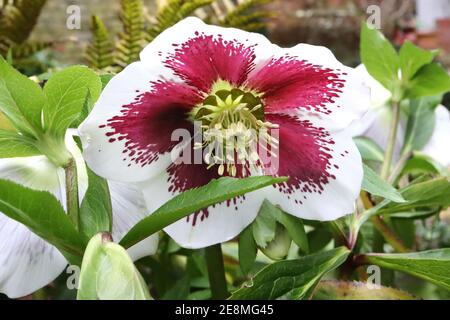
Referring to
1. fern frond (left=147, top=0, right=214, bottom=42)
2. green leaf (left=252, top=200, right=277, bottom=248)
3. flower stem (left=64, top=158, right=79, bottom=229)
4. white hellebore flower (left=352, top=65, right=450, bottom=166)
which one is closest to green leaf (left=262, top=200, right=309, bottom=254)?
green leaf (left=252, top=200, right=277, bottom=248)

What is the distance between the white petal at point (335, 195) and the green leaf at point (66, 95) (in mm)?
114

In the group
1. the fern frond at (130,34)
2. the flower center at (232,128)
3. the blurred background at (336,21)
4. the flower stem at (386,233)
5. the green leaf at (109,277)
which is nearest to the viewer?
the green leaf at (109,277)

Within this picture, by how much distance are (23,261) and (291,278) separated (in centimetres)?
15

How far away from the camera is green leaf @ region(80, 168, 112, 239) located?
0.98 ft

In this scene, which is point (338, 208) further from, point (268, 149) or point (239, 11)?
point (239, 11)

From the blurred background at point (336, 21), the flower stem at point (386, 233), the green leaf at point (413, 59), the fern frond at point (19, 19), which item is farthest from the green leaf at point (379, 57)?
the blurred background at point (336, 21)

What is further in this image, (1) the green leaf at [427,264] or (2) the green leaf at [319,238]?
(2) the green leaf at [319,238]

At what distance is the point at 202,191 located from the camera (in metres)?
0.29

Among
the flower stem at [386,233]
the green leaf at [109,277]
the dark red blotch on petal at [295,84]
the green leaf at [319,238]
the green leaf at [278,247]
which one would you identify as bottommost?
the green leaf at [319,238]

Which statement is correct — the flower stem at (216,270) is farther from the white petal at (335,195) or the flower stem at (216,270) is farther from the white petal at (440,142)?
the white petal at (440,142)

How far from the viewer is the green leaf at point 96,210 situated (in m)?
0.30

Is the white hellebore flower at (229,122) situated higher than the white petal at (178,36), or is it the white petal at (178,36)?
the white petal at (178,36)

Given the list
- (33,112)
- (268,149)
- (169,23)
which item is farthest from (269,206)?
(169,23)

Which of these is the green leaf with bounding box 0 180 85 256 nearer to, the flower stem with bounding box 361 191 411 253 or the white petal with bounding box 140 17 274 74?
the white petal with bounding box 140 17 274 74
